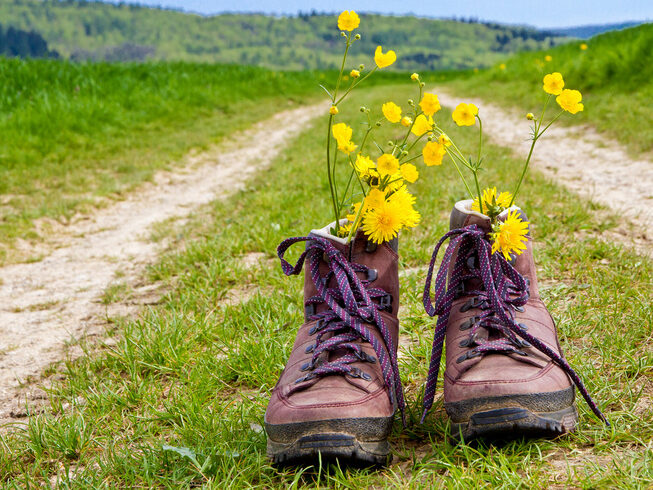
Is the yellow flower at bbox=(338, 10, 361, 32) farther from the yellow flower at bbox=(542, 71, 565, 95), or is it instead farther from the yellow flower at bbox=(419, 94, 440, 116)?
the yellow flower at bbox=(542, 71, 565, 95)

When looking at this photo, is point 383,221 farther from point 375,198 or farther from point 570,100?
point 570,100

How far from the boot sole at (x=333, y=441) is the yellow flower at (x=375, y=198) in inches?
25.2

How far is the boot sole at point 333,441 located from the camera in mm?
1425

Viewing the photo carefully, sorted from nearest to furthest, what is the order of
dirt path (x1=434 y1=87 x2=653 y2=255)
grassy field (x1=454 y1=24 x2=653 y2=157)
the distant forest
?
dirt path (x1=434 y1=87 x2=653 y2=255)
grassy field (x1=454 y1=24 x2=653 y2=157)
the distant forest

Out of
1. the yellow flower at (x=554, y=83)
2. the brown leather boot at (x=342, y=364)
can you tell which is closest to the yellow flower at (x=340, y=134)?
the brown leather boot at (x=342, y=364)

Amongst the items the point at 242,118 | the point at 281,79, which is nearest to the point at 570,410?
the point at 242,118

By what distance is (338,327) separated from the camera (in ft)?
5.54

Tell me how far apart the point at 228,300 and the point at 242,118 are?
8.71m

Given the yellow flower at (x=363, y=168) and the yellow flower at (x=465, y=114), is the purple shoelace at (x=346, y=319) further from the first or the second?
the yellow flower at (x=465, y=114)

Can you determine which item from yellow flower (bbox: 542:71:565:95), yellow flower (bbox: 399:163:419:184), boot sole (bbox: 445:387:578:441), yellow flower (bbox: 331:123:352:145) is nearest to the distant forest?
yellow flower (bbox: 331:123:352:145)

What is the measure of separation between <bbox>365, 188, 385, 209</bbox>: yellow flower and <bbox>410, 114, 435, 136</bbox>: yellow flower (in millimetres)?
212

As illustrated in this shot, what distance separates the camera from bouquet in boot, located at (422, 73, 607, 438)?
1454 mm

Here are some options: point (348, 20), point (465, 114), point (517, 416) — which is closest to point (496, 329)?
point (517, 416)

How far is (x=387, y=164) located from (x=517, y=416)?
80 centimetres
